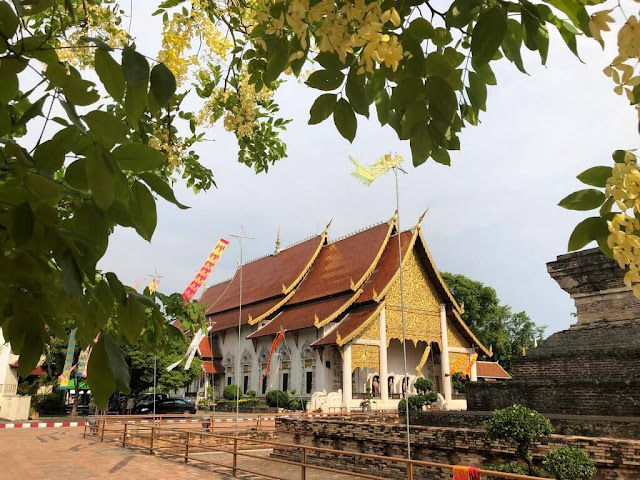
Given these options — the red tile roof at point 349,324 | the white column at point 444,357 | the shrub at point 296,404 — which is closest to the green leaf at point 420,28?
the red tile roof at point 349,324

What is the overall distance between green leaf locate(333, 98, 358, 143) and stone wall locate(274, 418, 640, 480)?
747 cm

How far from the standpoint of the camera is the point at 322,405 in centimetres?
2391

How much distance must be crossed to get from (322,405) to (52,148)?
78.5 ft

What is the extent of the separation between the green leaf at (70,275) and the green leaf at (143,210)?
0.18 m

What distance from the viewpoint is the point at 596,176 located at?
1.28 metres

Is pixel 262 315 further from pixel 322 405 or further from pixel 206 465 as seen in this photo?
pixel 206 465

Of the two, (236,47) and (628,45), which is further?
(236,47)

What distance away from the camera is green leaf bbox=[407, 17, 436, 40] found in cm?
144

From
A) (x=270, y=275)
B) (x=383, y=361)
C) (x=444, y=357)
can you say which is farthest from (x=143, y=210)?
(x=270, y=275)

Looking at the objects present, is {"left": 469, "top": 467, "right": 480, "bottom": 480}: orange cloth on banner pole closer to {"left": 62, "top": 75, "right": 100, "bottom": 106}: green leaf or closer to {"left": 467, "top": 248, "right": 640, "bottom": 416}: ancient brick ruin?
{"left": 467, "top": 248, "right": 640, "bottom": 416}: ancient brick ruin

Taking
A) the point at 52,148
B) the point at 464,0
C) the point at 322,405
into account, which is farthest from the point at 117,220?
the point at 322,405

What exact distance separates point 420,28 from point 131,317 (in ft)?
3.78

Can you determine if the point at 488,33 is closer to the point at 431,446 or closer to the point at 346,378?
the point at 431,446

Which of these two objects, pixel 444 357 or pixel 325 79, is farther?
pixel 444 357
